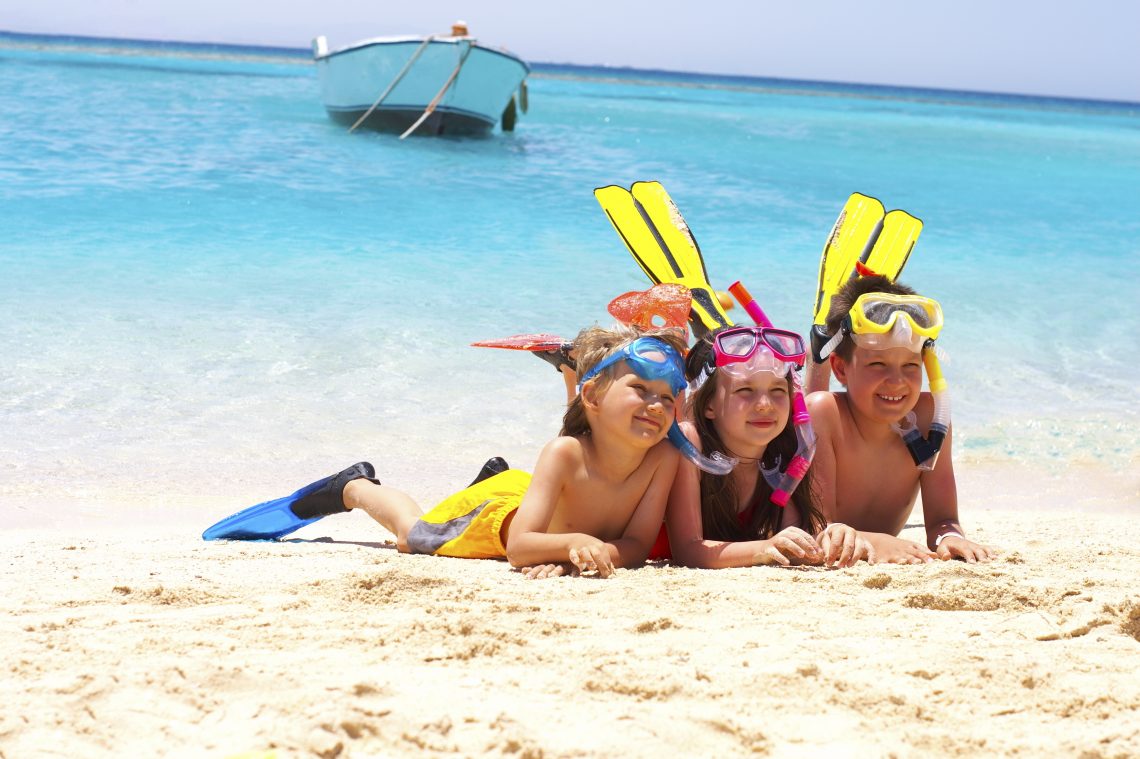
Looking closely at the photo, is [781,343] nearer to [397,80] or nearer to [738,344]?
[738,344]

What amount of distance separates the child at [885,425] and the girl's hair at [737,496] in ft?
0.40

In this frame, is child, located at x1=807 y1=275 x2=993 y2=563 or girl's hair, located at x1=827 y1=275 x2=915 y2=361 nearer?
child, located at x1=807 y1=275 x2=993 y2=563

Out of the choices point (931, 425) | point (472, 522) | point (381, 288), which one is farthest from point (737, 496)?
point (381, 288)

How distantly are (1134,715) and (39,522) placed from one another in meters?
3.52

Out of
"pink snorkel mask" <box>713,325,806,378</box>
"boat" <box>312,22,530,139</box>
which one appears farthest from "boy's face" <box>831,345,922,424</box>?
"boat" <box>312,22,530,139</box>

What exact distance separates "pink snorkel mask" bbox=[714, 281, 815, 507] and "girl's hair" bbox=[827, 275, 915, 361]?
257 mm

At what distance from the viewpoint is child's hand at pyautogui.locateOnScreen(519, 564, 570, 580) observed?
10.0 ft

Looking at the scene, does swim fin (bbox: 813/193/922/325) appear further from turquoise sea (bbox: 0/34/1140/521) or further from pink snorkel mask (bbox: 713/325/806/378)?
turquoise sea (bbox: 0/34/1140/521)

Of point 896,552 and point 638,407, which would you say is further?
point 896,552

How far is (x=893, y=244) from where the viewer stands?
4.50 metres

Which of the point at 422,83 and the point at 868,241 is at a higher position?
the point at 422,83

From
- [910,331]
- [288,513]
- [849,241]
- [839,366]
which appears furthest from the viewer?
[849,241]

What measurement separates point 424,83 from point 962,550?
17.2 meters

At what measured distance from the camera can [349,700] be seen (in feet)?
6.61
